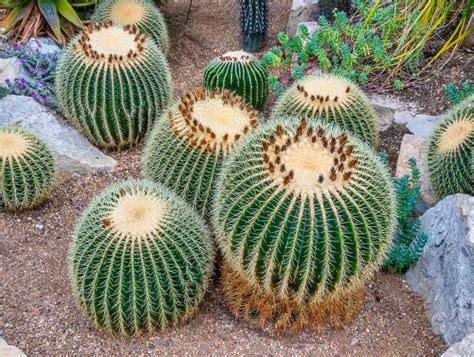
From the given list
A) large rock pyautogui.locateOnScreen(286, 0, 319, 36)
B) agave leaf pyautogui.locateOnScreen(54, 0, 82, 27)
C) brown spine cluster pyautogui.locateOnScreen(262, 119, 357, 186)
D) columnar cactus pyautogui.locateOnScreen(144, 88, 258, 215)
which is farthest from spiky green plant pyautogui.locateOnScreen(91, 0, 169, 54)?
brown spine cluster pyautogui.locateOnScreen(262, 119, 357, 186)

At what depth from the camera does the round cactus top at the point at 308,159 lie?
2828mm

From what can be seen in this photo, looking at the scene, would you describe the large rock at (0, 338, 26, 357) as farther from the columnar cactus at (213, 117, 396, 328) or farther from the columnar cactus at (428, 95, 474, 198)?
the columnar cactus at (428, 95, 474, 198)

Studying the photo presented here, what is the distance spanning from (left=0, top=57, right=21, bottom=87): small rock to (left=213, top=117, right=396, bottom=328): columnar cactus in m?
3.31

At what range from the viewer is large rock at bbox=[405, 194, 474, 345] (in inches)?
129

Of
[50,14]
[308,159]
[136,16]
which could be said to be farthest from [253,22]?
[308,159]

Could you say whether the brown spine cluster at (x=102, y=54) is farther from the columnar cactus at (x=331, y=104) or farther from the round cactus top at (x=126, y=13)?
the columnar cactus at (x=331, y=104)

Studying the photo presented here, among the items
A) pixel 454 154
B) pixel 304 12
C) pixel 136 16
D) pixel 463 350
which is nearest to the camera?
pixel 463 350

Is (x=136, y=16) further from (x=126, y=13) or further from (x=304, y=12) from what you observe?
(x=304, y=12)

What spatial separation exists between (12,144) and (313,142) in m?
2.17

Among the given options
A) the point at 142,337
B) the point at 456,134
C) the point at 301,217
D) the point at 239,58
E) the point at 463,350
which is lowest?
the point at 142,337

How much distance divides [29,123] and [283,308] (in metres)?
2.84

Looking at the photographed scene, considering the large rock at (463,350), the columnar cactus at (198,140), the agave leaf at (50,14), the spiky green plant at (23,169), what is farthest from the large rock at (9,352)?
the agave leaf at (50,14)

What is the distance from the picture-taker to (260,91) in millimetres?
5547

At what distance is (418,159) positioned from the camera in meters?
4.80
